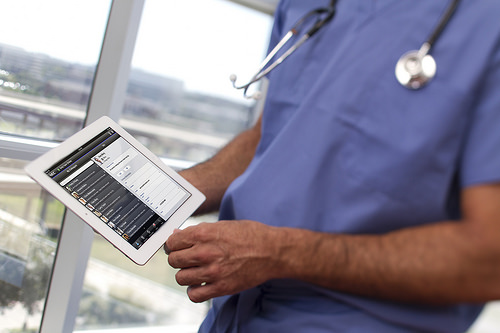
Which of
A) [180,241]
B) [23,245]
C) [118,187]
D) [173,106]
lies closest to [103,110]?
[23,245]

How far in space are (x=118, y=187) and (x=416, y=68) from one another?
1.62 ft

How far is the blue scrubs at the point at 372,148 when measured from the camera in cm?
61

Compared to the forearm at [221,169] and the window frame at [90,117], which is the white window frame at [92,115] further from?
the forearm at [221,169]

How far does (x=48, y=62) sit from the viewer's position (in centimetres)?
139

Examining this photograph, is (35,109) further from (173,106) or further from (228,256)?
(228,256)

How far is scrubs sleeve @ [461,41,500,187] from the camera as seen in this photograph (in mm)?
563

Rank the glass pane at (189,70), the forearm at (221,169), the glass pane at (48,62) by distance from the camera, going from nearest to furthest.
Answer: the forearm at (221,169)
the glass pane at (48,62)
the glass pane at (189,70)

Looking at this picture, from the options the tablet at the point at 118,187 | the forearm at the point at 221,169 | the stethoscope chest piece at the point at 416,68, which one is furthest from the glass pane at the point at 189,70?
the stethoscope chest piece at the point at 416,68

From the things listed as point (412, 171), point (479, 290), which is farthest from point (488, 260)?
point (412, 171)

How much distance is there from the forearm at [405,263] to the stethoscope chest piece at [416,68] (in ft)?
0.64

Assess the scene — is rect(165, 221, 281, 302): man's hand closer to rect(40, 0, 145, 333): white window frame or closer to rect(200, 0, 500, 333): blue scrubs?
rect(200, 0, 500, 333): blue scrubs

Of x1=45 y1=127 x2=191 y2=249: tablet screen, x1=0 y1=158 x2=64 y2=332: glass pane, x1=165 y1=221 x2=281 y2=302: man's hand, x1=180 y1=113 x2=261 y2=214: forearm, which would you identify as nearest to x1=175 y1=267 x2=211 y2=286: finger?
x1=165 y1=221 x2=281 y2=302: man's hand

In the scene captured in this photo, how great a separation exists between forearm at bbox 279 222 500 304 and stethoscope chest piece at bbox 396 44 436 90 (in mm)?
195

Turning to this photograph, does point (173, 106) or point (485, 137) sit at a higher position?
point (485, 137)
